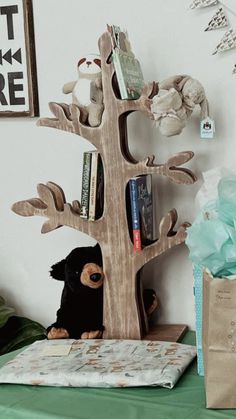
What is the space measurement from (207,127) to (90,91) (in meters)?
0.27

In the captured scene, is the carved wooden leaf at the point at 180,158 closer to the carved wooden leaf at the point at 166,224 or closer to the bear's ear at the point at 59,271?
the carved wooden leaf at the point at 166,224

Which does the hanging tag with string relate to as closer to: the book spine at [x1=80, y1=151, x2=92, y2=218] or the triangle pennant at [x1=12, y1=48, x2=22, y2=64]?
the book spine at [x1=80, y1=151, x2=92, y2=218]

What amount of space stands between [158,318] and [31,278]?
0.39 m

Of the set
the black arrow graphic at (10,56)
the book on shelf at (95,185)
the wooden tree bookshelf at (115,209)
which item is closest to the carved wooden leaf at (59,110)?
the wooden tree bookshelf at (115,209)

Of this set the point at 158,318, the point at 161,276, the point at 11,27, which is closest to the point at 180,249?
the point at 161,276

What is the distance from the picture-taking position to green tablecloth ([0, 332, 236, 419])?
1.16 metres

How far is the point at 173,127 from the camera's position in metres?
1.39

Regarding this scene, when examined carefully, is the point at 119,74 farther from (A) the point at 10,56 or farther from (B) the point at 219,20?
(A) the point at 10,56

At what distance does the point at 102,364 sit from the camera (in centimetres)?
134

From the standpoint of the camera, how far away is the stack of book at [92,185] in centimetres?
149

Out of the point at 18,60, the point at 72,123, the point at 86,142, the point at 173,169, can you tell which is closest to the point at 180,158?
the point at 173,169

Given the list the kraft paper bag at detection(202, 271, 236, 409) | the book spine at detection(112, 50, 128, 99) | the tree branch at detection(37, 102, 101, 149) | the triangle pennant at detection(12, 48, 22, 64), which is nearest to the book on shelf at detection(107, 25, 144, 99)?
the book spine at detection(112, 50, 128, 99)

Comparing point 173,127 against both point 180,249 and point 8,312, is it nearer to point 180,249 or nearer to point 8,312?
point 180,249

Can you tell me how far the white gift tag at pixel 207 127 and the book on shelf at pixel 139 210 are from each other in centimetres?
17
